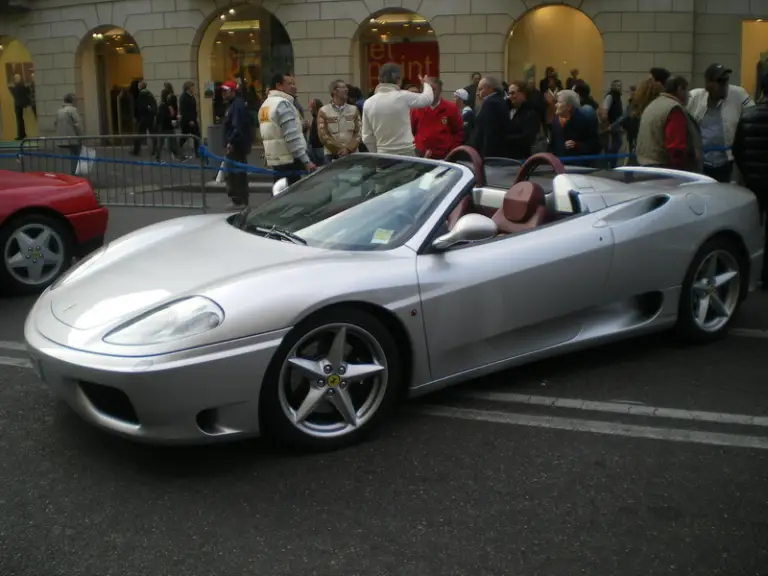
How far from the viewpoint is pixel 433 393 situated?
208 inches

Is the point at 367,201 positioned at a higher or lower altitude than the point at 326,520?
higher

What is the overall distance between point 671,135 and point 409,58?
1544cm

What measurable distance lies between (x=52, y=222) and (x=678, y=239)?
491cm

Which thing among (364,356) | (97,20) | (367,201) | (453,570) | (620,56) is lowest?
(453,570)

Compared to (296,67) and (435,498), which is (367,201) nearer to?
(435,498)

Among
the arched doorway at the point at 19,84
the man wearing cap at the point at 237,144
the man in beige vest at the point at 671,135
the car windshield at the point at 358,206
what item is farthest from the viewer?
the arched doorway at the point at 19,84

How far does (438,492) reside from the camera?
398 centimetres

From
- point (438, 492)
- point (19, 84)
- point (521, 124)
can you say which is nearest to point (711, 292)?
point (438, 492)

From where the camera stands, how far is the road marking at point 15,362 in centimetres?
582

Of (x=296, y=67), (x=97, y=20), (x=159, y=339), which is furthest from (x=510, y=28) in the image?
(x=159, y=339)

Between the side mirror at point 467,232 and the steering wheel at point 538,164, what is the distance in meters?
1.11

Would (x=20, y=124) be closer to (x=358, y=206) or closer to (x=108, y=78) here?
(x=108, y=78)

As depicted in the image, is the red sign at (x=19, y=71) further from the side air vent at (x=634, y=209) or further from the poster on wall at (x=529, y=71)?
the side air vent at (x=634, y=209)

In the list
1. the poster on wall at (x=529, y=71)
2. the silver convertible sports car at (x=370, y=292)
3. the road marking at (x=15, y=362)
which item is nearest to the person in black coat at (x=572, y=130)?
the silver convertible sports car at (x=370, y=292)
